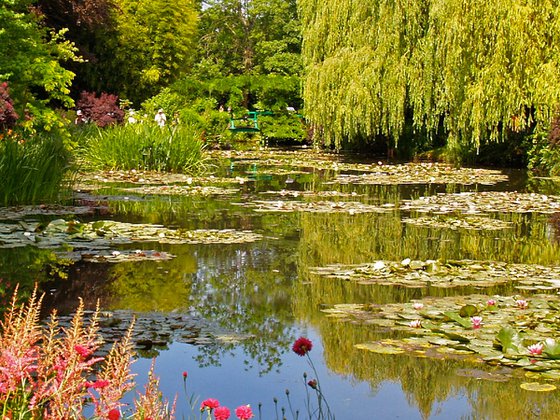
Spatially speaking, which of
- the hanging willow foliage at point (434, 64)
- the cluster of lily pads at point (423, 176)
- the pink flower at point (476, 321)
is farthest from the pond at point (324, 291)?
the hanging willow foliage at point (434, 64)

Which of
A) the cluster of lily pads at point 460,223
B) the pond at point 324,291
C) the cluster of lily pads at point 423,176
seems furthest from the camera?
the cluster of lily pads at point 423,176

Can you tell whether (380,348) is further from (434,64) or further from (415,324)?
(434,64)

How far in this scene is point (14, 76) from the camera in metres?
13.6

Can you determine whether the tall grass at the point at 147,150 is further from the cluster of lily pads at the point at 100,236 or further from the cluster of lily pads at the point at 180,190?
the cluster of lily pads at the point at 100,236

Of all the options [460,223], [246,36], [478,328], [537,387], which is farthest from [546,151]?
[246,36]

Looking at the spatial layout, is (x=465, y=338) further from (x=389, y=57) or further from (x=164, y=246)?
(x=389, y=57)

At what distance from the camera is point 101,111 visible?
2316 cm

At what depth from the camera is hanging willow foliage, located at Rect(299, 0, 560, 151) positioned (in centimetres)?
1581

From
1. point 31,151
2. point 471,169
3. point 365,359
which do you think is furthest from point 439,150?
point 365,359

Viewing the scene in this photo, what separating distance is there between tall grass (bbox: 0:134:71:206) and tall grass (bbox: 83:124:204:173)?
16.5ft

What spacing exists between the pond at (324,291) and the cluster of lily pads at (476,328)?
0.01 m

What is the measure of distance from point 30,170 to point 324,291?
5604 millimetres

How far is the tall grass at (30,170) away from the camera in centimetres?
991

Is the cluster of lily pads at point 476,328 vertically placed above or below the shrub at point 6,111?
below
